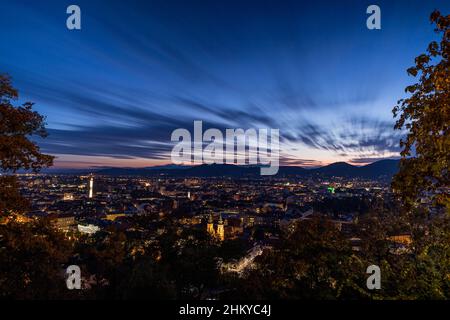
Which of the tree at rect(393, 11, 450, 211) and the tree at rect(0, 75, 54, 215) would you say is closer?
the tree at rect(393, 11, 450, 211)

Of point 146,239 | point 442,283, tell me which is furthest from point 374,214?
point 146,239

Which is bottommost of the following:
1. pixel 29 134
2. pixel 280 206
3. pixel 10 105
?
pixel 280 206

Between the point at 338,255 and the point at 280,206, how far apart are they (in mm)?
79210

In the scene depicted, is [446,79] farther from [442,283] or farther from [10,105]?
[10,105]

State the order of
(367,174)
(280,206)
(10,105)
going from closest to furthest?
(10,105)
(280,206)
(367,174)

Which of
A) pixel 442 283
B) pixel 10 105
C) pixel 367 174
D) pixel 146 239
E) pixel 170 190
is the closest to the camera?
pixel 442 283

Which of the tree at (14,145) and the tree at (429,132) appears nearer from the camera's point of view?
the tree at (429,132)

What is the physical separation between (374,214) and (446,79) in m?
7.54

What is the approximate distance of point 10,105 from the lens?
7.54m
